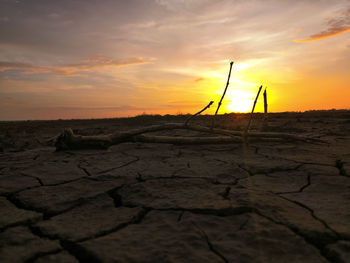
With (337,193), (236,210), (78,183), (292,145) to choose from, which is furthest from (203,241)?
(292,145)

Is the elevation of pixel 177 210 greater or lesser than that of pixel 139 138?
lesser

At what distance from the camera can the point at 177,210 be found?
1515 mm

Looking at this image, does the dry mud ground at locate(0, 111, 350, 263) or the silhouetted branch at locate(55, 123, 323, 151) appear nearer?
the dry mud ground at locate(0, 111, 350, 263)

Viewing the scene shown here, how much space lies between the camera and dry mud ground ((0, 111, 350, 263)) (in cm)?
113

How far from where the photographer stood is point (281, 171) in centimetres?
235

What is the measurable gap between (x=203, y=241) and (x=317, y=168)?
5.51 feet

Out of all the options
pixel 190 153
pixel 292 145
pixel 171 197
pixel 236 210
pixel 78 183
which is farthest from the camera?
pixel 292 145

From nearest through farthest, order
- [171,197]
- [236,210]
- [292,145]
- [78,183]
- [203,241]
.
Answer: [203,241] → [236,210] → [171,197] → [78,183] → [292,145]

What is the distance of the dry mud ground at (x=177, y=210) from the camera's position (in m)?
1.13

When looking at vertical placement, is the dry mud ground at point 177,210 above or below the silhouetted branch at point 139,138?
below

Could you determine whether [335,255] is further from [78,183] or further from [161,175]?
[78,183]

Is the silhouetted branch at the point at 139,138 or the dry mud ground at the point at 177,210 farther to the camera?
the silhouetted branch at the point at 139,138

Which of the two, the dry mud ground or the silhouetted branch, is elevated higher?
the silhouetted branch

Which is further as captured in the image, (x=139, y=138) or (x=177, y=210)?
(x=139, y=138)
